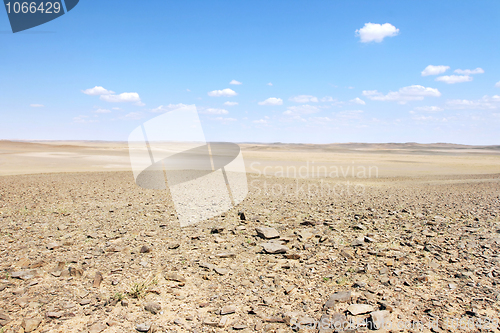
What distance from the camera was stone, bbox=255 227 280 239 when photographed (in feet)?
23.1

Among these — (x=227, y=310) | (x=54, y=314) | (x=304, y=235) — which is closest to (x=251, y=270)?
(x=227, y=310)

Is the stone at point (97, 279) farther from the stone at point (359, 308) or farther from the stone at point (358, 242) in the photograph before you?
the stone at point (358, 242)

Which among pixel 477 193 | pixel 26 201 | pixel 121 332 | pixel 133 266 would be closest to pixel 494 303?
pixel 121 332

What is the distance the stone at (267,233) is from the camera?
23.1ft

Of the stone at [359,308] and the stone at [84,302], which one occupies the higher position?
the stone at [84,302]

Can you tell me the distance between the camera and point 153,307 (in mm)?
4133

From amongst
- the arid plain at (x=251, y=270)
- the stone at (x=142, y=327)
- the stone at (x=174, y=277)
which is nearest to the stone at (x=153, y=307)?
the arid plain at (x=251, y=270)

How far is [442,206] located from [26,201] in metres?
14.5

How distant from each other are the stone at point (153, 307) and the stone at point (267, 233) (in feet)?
10.8

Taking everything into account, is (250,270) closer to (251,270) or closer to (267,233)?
(251,270)

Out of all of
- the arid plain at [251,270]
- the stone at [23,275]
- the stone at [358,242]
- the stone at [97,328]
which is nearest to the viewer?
the stone at [97,328]

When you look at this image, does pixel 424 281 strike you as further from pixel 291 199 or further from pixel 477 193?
pixel 477 193

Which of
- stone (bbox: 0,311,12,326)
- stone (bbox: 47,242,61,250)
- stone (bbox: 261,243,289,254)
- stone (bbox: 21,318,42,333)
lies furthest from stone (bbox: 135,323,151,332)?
stone (bbox: 47,242,61,250)

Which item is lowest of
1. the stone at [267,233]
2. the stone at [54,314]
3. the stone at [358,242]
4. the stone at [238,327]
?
the stone at [238,327]
